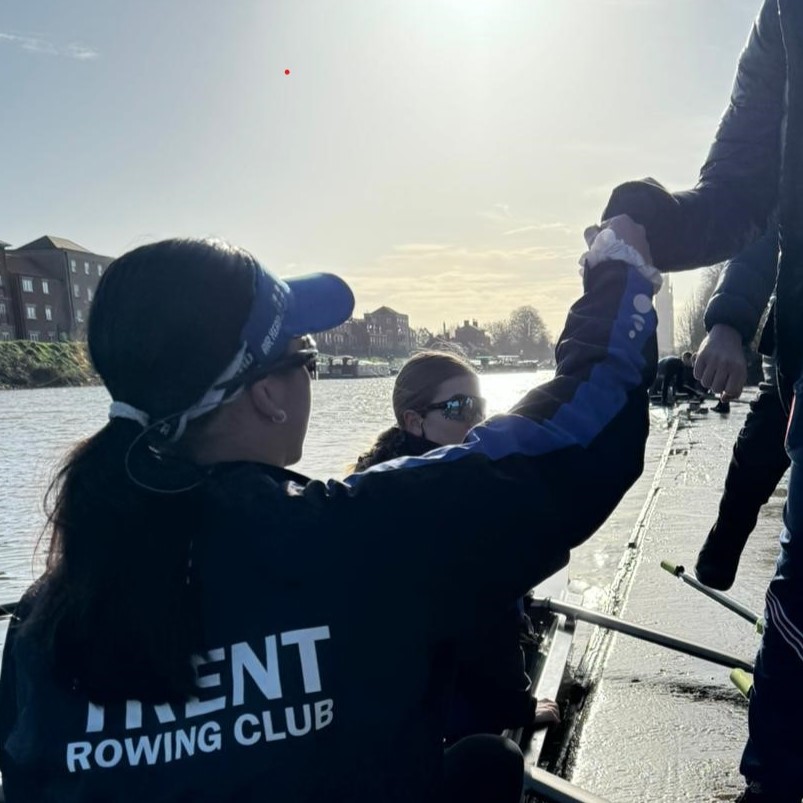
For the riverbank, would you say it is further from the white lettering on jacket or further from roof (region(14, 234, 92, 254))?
roof (region(14, 234, 92, 254))

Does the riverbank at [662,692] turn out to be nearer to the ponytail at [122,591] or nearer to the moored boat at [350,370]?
the ponytail at [122,591]

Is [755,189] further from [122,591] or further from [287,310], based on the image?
[122,591]

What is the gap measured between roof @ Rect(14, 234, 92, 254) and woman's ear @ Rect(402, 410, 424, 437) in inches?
3836

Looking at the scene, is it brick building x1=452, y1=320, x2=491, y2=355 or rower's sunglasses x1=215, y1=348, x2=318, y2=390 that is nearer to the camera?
rower's sunglasses x1=215, y1=348, x2=318, y2=390

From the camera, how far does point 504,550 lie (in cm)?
122

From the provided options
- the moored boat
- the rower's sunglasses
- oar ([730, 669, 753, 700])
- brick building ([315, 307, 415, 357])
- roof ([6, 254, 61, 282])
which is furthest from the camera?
brick building ([315, 307, 415, 357])

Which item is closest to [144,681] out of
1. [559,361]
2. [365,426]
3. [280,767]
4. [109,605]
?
[109,605]

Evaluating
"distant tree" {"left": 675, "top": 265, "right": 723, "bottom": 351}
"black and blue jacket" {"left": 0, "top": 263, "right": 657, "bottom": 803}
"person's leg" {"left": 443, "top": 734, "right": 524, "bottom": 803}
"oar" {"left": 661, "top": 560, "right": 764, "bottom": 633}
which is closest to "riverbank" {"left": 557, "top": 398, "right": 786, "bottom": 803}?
"oar" {"left": 661, "top": 560, "right": 764, "bottom": 633}

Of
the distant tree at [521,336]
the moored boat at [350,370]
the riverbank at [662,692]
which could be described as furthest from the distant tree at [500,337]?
the riverbank at [662,692]

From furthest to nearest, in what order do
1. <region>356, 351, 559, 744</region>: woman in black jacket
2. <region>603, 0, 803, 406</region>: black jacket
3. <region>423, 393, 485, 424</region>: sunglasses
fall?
1. <region>423, 393, 485, 424</region>: sunglasses
2. <region>356, 351, 559, 744</region>: woman in black jacket
3. <region>603, 0, 803, 406</region>: black jacket

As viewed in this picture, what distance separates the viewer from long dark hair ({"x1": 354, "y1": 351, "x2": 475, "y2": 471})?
3.02m

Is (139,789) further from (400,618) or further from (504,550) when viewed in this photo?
(504,550)

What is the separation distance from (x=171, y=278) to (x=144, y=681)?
613 mm

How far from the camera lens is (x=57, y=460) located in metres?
1.38
